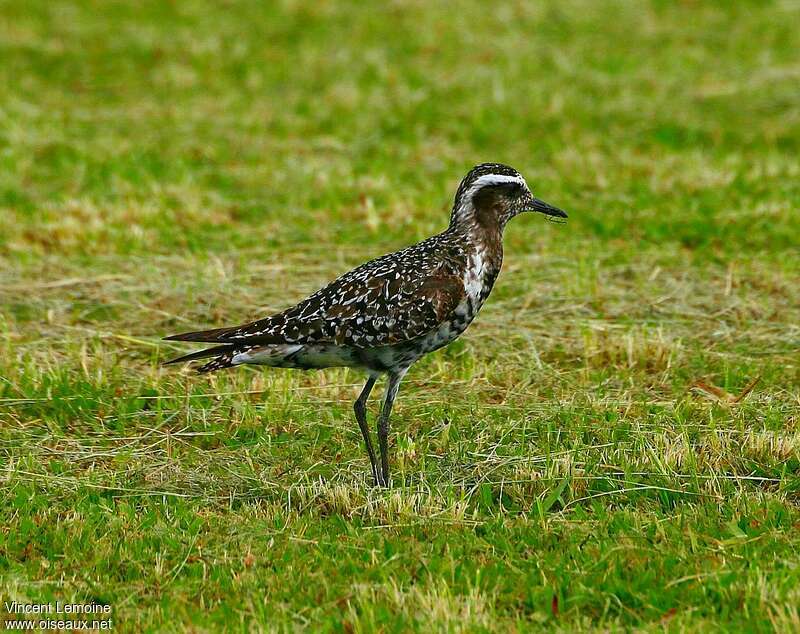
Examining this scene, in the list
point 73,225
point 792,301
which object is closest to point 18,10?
point 73,225

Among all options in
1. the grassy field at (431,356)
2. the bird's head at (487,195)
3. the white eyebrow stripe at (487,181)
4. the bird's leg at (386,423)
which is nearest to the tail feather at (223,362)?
the grassy field at (431,356)

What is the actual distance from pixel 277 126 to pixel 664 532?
9948 mm

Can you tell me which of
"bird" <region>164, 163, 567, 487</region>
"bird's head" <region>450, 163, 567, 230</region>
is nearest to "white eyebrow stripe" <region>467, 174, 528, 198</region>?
"bird's head" <region>450, 163, 567, 230</region>

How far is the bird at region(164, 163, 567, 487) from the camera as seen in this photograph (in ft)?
23.2

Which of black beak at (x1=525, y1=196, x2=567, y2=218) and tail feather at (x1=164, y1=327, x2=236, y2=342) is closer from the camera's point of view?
tail feather at (x1=164, y1=327, x2=236, y2=342)

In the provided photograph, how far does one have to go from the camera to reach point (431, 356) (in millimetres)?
9023

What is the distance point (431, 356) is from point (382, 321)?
1.99 meters

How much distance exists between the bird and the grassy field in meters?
0.54

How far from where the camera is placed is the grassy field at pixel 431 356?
595 centimetres

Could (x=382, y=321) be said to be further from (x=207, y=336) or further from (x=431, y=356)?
(x=431, y=356)

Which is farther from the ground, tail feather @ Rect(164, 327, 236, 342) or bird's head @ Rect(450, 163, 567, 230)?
bird's head @ Rect(450, 163, 567, 230)

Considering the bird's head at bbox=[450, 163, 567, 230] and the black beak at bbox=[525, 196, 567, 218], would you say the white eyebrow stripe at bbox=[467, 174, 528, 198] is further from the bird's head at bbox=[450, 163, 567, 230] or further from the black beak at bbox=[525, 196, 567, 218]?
the black beak at bbox=[525, 196, 567, 218]

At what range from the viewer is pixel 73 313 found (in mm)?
9852

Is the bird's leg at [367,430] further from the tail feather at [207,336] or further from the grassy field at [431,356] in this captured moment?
the tail feather at [207,336]
